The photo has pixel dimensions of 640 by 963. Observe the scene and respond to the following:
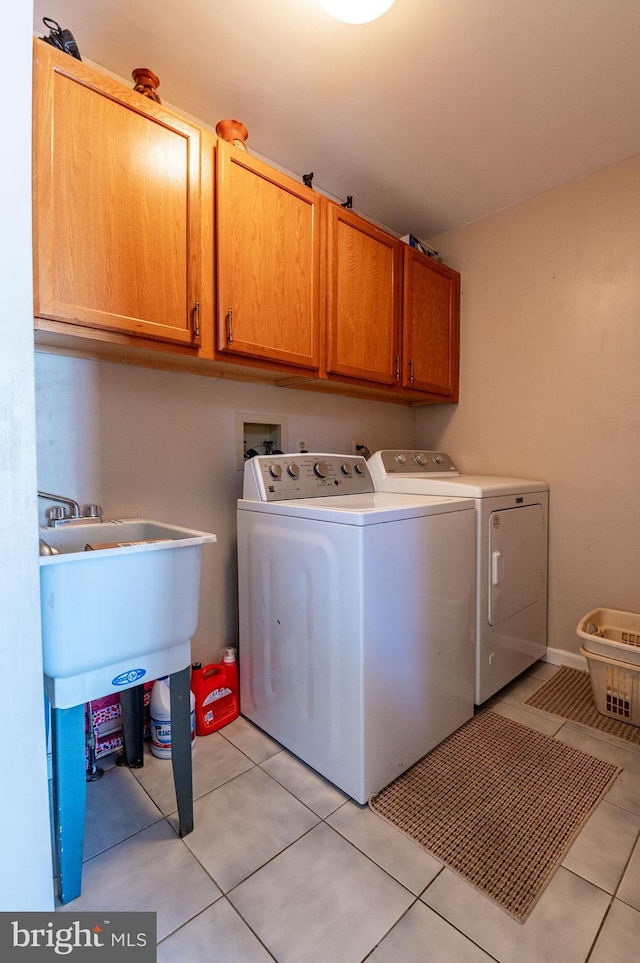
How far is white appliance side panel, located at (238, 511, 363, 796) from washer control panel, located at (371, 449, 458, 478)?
0.80m

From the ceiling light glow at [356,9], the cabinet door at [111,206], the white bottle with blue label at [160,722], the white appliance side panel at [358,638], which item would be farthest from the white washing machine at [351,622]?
the ceiling light glow at [356,9]

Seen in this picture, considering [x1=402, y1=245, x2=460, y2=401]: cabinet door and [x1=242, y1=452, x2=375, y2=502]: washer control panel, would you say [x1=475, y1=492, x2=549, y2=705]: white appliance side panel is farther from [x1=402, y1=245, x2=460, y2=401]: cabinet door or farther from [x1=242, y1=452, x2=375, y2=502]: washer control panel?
[x1=402, y1=245, x2=460, y2=401]: cabinet door

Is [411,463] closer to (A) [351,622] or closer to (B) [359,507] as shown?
(B) [359,507]

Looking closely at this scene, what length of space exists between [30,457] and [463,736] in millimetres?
1735

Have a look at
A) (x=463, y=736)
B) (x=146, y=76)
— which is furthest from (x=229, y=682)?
(x=146, y=76)

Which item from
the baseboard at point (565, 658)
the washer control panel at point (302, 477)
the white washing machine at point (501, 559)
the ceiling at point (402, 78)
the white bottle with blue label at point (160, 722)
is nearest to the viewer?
the ceiling at point (402, 78)

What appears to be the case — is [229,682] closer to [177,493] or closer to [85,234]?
[177,493]

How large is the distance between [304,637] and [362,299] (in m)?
1.47

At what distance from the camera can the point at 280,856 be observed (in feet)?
3.78

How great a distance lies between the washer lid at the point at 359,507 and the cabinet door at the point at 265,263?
1.82 ft

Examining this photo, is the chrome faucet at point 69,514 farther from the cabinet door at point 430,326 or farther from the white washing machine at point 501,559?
the cabinet door at point 430,326

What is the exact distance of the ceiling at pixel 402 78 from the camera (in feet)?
4.28

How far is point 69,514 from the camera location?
1.44m

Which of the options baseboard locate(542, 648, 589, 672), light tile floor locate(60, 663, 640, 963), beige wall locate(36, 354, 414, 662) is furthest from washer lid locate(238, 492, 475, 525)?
baseboard locate(542, 648, 589, 672)
